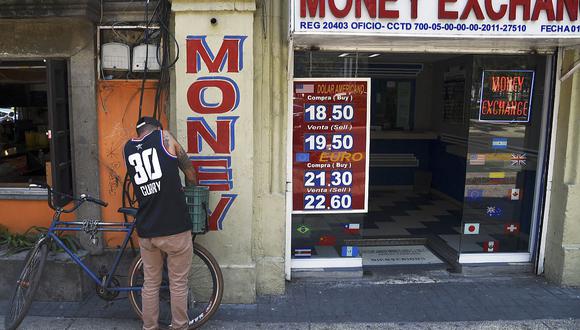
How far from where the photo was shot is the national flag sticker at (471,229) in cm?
529

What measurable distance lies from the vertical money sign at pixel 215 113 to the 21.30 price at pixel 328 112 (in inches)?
34.7

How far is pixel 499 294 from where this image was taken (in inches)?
183

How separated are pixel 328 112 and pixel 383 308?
2.07 meters

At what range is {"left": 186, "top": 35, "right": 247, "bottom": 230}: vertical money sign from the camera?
4.16m

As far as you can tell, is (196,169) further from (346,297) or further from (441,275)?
(441,275)

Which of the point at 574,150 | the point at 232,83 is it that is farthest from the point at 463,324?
the point at 232,83

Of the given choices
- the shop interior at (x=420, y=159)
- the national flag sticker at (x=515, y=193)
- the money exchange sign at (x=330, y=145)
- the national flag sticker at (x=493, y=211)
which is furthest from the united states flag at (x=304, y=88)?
the national flag sticker at (x=515, y=193)

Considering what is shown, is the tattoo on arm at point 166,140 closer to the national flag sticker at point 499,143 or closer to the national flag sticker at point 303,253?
the national flag sticker at point 303,253

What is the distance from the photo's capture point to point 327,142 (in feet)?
15.9

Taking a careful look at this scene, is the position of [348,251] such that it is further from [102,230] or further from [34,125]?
[34,125]

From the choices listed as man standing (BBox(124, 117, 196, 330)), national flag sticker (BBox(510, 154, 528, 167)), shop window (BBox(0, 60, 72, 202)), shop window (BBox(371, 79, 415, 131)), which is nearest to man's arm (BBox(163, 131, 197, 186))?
man standing (BBox(124, 117, 196, 330))

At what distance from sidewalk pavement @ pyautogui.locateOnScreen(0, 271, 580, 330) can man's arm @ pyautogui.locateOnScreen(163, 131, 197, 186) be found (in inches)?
53.1

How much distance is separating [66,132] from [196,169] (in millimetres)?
1541

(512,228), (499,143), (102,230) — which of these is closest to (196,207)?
(102,230)
